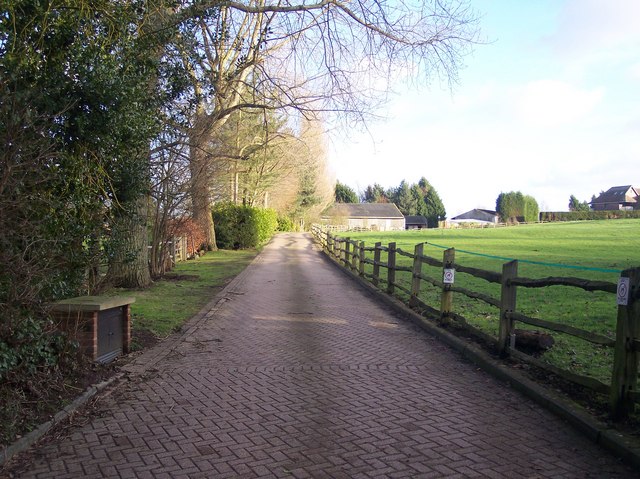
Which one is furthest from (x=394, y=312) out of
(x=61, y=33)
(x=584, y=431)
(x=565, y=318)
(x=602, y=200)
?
(x=602, y=200)

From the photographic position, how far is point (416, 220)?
120938mm

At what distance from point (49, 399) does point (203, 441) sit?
1.78 m

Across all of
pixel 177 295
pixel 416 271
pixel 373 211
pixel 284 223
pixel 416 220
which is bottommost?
pixel 177 295

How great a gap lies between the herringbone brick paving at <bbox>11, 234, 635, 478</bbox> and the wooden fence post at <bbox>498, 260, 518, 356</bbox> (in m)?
0.51

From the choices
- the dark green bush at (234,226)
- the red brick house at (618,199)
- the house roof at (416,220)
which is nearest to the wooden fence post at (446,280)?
the dark green bush at (234,226)

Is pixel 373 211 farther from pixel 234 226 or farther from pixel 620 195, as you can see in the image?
pixel 234 226

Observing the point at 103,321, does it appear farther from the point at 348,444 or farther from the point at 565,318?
the point at 565,318

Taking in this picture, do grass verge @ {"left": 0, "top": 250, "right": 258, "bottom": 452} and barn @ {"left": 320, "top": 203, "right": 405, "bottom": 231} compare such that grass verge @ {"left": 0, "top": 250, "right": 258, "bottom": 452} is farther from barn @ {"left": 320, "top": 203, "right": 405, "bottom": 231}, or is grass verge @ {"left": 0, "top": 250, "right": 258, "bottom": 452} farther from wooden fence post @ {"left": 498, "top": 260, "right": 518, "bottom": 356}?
barn @ {"left": 320, "top": 203, "right": 405, "bottom": 231}

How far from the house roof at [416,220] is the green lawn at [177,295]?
9895 centimetres

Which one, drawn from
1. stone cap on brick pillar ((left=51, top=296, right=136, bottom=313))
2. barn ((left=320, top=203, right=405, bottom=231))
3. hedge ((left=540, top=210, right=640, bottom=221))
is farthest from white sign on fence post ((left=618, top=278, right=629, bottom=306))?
barn ((left=320, top=203, right=405, bottom=231))

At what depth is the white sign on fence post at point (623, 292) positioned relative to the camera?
4.75 meters

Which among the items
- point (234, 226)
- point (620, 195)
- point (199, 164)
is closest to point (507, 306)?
point (199, 164)

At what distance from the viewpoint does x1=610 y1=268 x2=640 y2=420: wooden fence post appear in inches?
186

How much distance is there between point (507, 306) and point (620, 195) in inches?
5086
